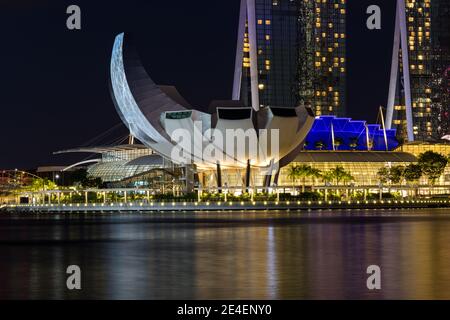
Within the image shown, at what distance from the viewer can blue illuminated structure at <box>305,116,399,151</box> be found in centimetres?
14796

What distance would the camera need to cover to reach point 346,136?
149625mm

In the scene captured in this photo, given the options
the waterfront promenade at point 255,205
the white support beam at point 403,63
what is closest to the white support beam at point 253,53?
the white support beam at point 403,63

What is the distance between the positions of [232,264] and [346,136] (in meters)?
121

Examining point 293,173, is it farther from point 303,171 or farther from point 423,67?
point 423,67

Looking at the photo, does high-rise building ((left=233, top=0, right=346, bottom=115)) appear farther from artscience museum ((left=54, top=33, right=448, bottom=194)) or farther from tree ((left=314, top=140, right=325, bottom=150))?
artscience museum ((left=54, top=33, right=448, bottom=194))

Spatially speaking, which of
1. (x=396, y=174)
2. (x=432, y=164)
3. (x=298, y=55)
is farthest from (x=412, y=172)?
(x=298, y=55)

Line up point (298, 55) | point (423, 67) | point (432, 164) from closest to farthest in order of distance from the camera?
point (432, 164)
point (298, 55)
point (423, 67)

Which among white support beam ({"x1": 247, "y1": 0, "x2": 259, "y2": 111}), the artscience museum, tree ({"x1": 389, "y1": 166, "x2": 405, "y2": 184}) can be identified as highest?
white support beam ({"x1": 247, "y1": 0, "x2": 259, "y2": 111})

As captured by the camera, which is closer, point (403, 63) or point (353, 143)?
point (403, 63)

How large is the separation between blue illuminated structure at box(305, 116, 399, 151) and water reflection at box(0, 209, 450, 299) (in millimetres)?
99000

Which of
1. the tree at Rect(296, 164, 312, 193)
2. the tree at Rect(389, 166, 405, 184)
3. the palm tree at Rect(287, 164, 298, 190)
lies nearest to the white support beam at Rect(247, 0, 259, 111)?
the palm tree at Rect(287, 164, 298, 190)
